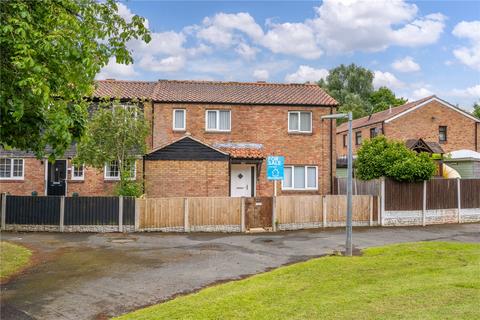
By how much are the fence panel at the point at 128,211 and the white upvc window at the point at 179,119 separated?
7.22m

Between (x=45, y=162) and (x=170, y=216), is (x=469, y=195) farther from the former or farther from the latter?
(x=45, y=162)

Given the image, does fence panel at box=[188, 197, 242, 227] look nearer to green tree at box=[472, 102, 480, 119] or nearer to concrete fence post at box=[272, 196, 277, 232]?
concrete fence post at box=[272, 196, 277, 232]

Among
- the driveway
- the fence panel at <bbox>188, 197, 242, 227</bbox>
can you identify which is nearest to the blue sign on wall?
the fence panel at <bbox>188, 197, 242, 227</bbox>

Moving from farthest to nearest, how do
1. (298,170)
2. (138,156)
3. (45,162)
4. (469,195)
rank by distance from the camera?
(298,170)
(45,162)
(469,195)
(138,156)

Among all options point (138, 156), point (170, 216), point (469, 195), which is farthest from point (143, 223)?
point (469, 195)

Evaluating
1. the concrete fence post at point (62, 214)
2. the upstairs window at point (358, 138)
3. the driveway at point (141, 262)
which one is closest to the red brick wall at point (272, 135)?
the driveway at point (141, 262)

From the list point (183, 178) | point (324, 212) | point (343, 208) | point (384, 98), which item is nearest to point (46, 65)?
point (183, 178)

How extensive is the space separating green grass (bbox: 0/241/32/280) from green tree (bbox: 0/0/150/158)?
3.45m

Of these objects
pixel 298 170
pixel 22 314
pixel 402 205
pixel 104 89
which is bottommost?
pixel 22 314

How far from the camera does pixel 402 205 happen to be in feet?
61.4

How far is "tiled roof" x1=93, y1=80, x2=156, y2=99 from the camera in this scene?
22000 mm

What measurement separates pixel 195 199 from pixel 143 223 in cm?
216

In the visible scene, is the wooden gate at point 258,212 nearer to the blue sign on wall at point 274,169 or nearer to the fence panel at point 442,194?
the blue sign on wall at point 274,169

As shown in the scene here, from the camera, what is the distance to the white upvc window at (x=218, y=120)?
22.6 meters
